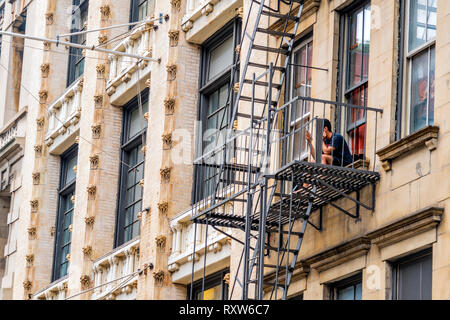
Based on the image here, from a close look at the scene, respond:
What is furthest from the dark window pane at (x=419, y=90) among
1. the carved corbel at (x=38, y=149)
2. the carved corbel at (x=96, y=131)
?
the carved corbel at (x=38, y=149)

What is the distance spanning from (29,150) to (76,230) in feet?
19.6

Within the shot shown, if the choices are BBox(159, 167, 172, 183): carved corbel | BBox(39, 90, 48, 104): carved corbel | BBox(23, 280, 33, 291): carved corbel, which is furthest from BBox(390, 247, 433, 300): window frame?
BBox(39, 90, 48, 104): carved corbel

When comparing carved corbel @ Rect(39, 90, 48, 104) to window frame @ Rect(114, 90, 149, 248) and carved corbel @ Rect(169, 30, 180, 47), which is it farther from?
carved corbel @ Rect(169, 30, 180, 47)

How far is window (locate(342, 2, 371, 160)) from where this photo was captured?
818 inches

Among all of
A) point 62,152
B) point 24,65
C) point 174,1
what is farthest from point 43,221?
point 174,1

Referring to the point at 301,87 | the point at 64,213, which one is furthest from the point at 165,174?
the point at 64,213

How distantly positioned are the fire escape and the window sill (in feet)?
1.08

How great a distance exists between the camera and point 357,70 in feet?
70.1

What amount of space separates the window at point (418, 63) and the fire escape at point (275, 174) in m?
0.66

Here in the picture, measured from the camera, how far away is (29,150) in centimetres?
3812

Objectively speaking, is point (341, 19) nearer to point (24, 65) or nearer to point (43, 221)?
point (43, 221)

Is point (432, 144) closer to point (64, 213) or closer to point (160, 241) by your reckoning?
point (160, 241)

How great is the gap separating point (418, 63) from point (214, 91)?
972 centimetres
